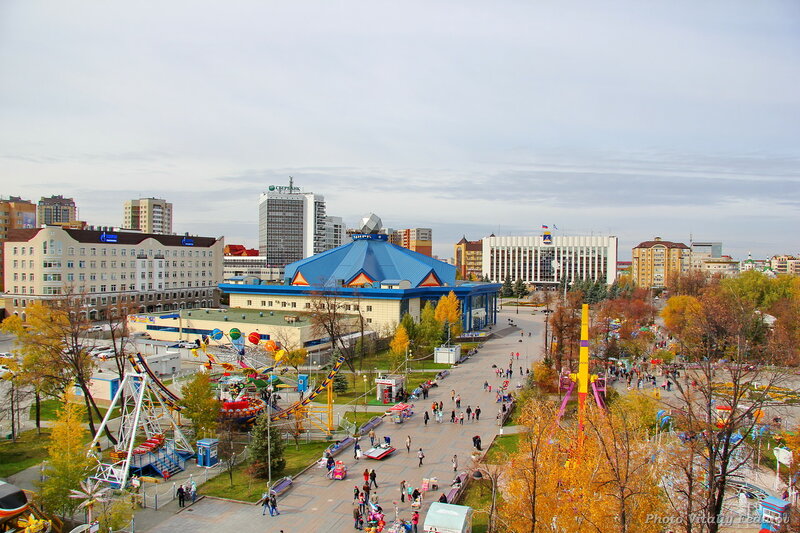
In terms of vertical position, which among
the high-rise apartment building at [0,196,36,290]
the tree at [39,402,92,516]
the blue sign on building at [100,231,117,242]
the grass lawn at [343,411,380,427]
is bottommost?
the grass lawn at [343,411,380,427]

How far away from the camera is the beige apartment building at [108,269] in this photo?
60719mm

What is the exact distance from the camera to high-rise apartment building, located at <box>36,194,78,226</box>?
14915 centimetres

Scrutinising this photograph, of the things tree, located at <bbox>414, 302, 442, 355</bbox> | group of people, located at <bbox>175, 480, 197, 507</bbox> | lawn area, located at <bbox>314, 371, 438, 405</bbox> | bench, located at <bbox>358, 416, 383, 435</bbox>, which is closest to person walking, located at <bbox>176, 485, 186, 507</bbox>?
group of people, located at <bbox>175, 480, 197, 507</bbox>

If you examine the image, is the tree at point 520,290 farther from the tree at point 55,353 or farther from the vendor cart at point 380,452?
the tree at point 55,353

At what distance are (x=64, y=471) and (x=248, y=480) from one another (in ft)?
21.4

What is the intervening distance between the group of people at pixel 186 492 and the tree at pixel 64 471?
122 inches


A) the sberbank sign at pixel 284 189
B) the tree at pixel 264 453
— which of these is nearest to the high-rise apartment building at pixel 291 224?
the sberbank sign at pixel 284 189

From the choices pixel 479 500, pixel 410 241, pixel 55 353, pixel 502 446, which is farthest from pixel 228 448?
pixel 410 241

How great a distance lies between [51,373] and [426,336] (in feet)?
95.4

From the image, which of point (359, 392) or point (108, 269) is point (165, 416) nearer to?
point (359, 392)

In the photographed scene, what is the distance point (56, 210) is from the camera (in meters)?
154

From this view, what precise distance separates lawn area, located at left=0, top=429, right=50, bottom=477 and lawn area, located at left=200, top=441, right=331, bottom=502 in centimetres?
712

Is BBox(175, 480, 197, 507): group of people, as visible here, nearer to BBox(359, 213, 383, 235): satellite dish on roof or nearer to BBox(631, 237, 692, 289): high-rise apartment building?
BBox(359, 213, 383, 235): satellite dish on roof

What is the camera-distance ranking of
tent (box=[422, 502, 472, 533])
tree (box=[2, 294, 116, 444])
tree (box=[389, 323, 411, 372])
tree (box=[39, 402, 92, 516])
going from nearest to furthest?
tent (box=[422, 502, 472, 533]) < tree (box=[39, 402, 92, 516]) < tree (box=[2, 294, 116, 444]) < tree (box=[389, 323, 411, 372])
